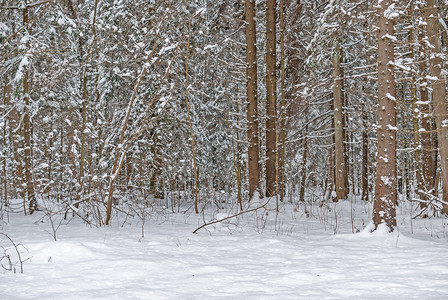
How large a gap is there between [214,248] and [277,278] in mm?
1811

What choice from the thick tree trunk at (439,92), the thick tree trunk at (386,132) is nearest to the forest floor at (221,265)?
the thick tree trunk at (386,132)

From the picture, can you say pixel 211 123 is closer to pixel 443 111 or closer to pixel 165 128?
pixel 165 128

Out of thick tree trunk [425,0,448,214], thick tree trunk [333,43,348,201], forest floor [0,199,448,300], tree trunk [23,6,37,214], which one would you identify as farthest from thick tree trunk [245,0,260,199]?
tree trunk [23,6,37,214]

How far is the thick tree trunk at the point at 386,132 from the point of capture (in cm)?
662

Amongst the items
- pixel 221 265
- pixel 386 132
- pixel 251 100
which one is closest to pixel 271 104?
pixel 251 100

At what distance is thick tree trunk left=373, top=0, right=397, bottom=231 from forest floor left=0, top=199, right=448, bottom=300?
0.41 metres

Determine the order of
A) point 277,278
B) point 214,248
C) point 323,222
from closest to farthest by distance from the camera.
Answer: point 277,278 → point 214,248 → point 323,222

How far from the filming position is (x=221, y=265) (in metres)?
4.63

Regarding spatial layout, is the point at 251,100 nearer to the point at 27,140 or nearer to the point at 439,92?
the point at 439,92

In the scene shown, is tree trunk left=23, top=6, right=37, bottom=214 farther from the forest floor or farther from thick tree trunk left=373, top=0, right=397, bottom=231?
thick tree trunk left=373, top=0, right=397, bottom=231

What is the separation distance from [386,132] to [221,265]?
4.02m

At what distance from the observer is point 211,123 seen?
15.7 metres

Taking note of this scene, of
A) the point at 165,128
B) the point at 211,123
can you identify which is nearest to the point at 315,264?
the point at 165,128

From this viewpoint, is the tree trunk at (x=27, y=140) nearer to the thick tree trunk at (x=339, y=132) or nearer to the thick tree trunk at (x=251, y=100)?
the thick tree trunk at (x=251, y=100)
